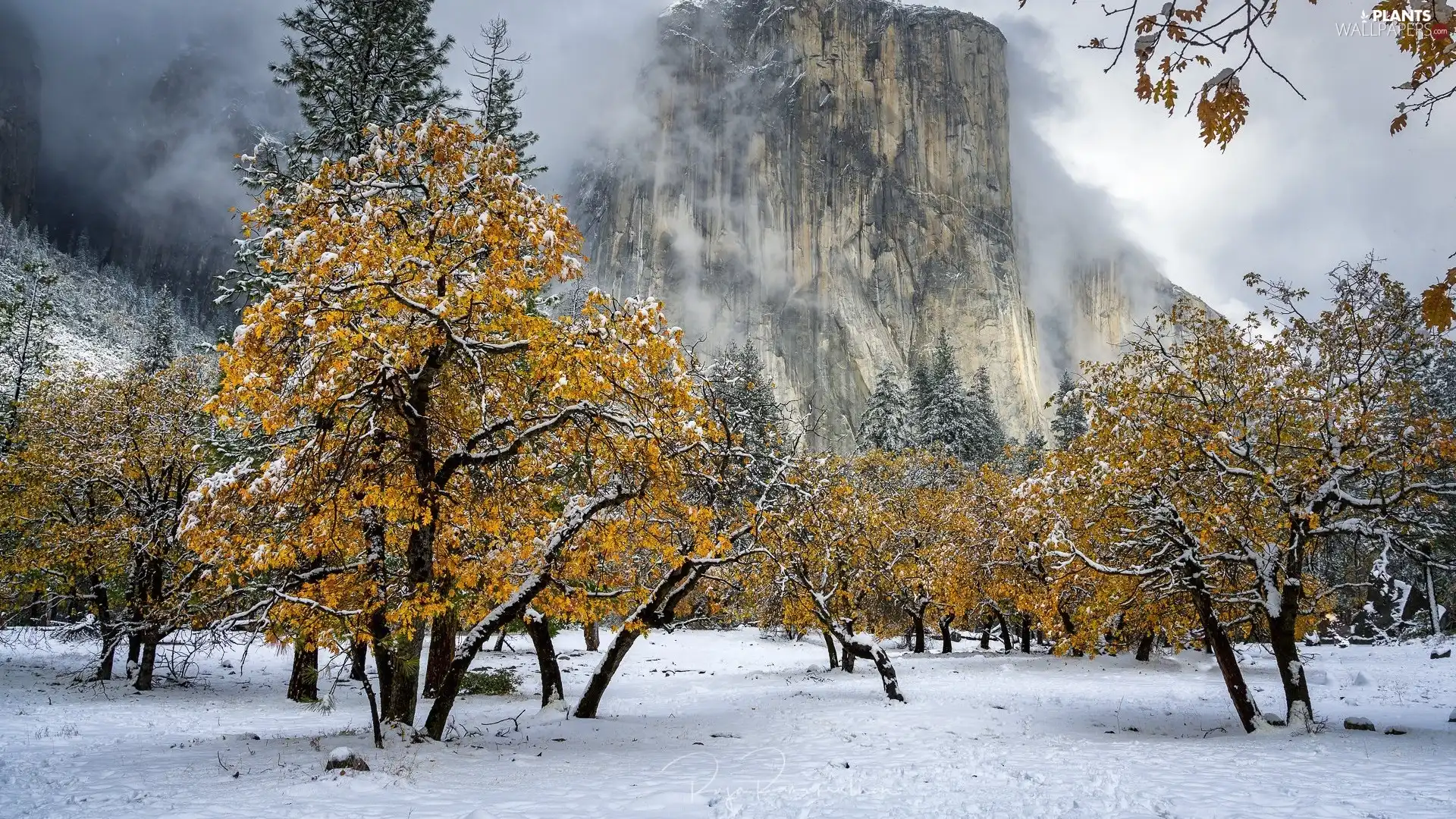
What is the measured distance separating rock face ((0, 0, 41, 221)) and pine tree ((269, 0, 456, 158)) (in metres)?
201

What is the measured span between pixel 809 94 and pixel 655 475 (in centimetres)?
13893

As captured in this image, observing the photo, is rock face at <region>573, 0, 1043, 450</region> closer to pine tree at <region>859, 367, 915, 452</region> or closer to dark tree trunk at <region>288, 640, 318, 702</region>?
pine tree at <region>859, 367, 915, 452</region>

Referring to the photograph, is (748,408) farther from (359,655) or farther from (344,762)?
(344,762)

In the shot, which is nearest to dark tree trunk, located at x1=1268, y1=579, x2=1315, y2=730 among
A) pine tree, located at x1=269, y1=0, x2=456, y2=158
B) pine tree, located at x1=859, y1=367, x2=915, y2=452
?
pine tree, located at x1=269, y1=0, x2=456, y2=158

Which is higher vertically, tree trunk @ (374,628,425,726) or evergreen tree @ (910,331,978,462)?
evergreen tree @ (910,331,978,462)

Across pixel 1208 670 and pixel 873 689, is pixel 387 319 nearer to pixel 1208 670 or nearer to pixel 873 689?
pixel 873 689

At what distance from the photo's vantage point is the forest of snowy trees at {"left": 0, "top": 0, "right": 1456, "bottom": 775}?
338 inches

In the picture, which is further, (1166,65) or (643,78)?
(643,78)

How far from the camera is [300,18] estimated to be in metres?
17.1


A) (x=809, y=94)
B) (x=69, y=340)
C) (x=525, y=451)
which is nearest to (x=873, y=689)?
(x=525, y=451)

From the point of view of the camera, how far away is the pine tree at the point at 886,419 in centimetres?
5478

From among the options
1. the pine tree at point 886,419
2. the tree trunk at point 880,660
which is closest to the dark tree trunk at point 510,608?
the tree trunk at point 880,660

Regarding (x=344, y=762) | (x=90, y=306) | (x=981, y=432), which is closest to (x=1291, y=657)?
(x=344, y=762)

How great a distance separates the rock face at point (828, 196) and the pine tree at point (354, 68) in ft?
266
